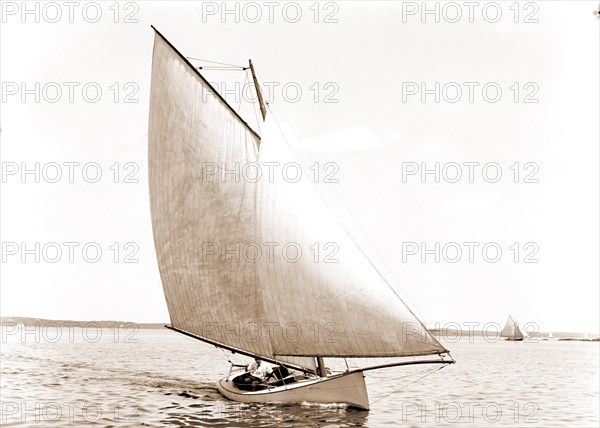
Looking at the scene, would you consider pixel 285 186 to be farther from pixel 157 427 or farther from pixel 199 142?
pixel 157 427

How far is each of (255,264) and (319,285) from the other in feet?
13.2

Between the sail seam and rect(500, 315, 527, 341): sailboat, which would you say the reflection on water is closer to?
the sail seam

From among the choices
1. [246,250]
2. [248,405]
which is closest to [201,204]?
[246,250]

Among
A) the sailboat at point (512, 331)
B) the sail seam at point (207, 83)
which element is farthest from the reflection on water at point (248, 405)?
the sailboat at point (512, 331)

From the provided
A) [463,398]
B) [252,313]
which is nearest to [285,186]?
[252,313]

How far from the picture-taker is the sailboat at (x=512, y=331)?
502 feet

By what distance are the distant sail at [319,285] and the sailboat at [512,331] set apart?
138m

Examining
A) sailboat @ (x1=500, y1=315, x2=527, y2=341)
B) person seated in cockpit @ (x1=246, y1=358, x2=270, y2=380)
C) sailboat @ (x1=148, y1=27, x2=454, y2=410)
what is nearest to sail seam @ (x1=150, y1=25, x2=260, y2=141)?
sailboat @ (x1=148, y1=27, x2=454, y2=410)

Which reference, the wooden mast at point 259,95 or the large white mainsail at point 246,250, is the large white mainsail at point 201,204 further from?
the wooden mast at point 259,95

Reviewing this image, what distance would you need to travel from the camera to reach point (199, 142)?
2709 cm

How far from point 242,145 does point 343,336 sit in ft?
29.1

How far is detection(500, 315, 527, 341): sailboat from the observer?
15290 cm

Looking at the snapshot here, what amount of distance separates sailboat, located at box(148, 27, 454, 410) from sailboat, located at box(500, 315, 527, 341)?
444 feet

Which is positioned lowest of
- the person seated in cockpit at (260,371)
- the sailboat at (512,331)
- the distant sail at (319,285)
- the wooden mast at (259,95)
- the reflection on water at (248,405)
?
→ the sailboat at (512,331)
